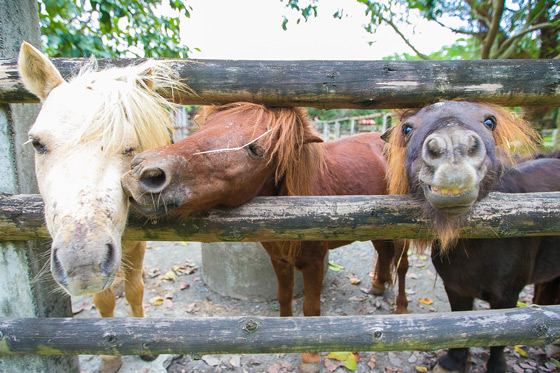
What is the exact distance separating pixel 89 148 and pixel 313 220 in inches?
49.9

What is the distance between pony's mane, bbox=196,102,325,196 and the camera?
Answer: 1.84m

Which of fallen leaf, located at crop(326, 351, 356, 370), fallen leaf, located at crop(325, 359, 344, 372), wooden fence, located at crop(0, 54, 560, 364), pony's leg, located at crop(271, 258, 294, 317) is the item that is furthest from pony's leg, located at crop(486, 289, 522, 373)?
pony's leg, located at crop(271, 258, 294, 317)

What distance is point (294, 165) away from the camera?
6.98 feet

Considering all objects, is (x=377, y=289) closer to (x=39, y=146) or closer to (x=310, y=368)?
(x=310, y=368)

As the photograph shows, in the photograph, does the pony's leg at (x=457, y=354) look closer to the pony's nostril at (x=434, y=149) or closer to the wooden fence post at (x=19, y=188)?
the pony's nostril at (x=434, y=149)

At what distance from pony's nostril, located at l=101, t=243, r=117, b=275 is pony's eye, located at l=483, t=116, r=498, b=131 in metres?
2.15

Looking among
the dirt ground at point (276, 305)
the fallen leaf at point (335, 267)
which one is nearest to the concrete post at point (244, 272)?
the dirt ground at point (276, 305)

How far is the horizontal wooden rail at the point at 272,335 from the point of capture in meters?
1.62

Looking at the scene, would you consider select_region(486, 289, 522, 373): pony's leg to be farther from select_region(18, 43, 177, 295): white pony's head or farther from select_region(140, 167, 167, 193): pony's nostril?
select_region(18, 43, 177, 295): white pony's head

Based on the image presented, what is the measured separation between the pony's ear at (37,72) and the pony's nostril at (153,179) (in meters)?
0.94

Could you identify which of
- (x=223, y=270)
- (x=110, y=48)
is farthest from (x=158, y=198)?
(x=110, y=48)

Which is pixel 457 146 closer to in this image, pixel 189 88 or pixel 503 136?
pixel 503 136

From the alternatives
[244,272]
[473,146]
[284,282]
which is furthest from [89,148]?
[244,272]

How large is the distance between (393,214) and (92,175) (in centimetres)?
168
